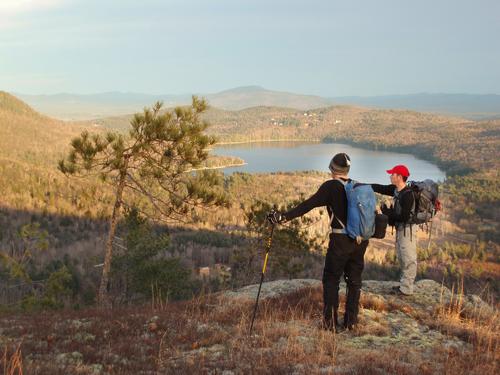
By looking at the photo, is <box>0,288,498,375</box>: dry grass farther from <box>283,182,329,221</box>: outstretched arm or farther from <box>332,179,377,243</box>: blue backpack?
<box>283,182,329,221</box>: outstretched arm

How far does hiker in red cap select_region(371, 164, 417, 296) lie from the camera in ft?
21.4

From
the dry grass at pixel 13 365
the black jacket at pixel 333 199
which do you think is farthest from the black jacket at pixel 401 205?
the dry grass at pixel 13 365

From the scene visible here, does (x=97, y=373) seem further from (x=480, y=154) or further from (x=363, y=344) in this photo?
(x=480, y=154)

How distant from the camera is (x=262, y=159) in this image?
14288cm

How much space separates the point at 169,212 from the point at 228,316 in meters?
4.93

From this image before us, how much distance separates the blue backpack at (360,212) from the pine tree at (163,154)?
5094mm

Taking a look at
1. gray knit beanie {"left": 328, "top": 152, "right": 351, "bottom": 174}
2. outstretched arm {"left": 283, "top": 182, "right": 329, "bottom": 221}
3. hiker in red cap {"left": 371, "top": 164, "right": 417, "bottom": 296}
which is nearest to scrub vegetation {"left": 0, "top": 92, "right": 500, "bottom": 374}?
hiker in red cap {"left": 371, "top": 164, "right": 417, "bottom": 296}

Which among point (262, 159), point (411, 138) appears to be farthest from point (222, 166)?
point (411, 138)

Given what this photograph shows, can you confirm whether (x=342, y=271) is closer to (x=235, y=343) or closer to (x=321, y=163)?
(x=235, y=343)

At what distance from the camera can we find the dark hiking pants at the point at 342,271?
570cm

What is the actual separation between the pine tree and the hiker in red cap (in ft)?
15.2

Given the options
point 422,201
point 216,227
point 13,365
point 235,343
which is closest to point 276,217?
point 235,343

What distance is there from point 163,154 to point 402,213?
6133 millimetres

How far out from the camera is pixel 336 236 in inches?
225
